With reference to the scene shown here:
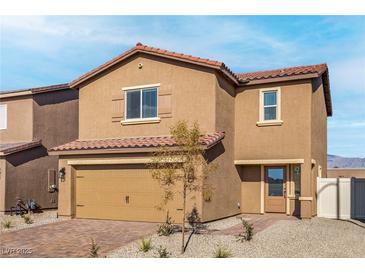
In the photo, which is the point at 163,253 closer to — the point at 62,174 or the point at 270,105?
the point at 62,174

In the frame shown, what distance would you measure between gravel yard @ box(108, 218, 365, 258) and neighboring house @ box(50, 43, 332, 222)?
275cm

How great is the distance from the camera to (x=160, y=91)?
17016mm

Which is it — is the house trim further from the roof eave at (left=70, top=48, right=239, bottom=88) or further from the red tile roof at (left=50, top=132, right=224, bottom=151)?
the roof eave at (left=70, top=48, right=239, bottom=88)

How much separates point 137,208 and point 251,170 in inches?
214

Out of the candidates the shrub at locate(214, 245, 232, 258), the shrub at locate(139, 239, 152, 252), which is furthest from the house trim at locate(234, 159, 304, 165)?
the shrub at locate(139, 239, 152, 252)

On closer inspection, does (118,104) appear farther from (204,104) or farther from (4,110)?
(4,110)

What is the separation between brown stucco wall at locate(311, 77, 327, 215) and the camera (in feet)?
57.3

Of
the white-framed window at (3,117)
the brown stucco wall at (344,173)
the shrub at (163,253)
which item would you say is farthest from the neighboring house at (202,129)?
the brown stucco wall at (344,173)

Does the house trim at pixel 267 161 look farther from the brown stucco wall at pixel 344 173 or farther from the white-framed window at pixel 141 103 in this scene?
the brown stucco wall at pixel 344 173

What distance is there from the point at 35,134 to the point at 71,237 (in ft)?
30.8

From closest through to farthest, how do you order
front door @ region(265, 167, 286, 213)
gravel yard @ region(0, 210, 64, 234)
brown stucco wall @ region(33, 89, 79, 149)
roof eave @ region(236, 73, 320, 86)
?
gravel yard @ region(0, 210, 64, 234) < roof eave @ region(236, 73, 320, 86) < front door @ region(265, 167, 286, 213) < brown stucco wall @ region(33, 89, 79, 149)

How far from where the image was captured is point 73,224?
51.5ft

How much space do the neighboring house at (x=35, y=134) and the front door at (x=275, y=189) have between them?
34.4ft
